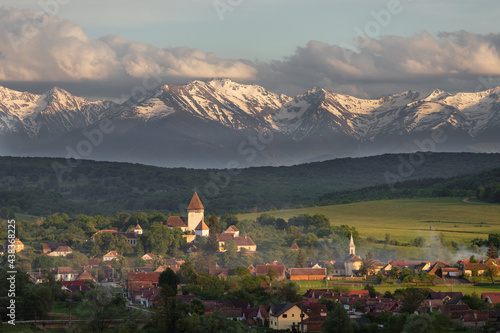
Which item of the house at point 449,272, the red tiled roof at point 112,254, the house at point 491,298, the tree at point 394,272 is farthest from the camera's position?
the red tiled roof at point 112,254

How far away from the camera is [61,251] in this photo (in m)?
122

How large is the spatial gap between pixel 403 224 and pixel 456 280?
157ft

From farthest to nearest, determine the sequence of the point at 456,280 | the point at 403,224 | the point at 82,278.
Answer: the point at 403,224 < the point at 82,278 < the point at 456,280

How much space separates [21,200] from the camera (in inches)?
7559

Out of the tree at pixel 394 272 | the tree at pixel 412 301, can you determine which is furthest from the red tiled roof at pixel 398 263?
the tree at pixel 412 301

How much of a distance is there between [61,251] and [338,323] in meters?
67.9

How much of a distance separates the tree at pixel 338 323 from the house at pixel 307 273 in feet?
127

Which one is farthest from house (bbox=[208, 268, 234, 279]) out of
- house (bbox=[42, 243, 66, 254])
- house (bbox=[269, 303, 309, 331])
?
house (bbox=[269, 303, 309, 331])

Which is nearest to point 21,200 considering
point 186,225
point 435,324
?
point 186,225

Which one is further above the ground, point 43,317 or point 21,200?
point 21,200

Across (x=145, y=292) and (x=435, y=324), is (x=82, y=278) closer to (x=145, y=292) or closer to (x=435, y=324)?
(x=145, y=292)

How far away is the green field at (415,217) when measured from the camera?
128750 millimetres

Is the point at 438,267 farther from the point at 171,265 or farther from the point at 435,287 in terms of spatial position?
the point at 171,265

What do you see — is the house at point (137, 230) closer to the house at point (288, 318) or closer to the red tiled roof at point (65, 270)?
the red tiled roof at point (65, 270)
